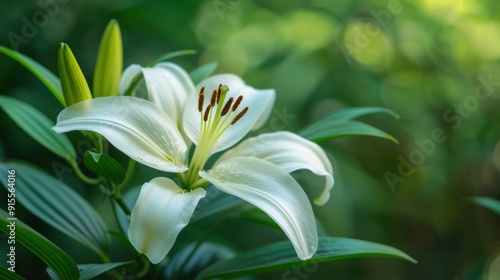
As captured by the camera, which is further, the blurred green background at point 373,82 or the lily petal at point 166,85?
the blurred green background at point 373,82

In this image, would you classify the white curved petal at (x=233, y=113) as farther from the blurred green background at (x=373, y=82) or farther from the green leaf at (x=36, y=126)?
the blurred green background at (x=373, y=82)

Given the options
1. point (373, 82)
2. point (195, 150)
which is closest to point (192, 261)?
point (195, 150)

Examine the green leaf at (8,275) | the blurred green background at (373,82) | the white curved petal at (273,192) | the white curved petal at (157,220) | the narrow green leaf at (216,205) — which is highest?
the white curved petal at (157,220)

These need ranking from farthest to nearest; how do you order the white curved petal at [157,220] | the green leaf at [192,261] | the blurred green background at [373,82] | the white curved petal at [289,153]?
the blurred green background at [373,82]
the green leaf at [192,261]
the white curved petal at [289,153]
the white curved petal at [157,220]

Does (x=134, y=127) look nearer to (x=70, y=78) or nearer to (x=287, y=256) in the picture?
(x=70, y=78)

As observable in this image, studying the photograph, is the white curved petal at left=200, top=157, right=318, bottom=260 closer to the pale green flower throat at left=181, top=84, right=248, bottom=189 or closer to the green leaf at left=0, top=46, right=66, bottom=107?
the pale green flower throat at left=181, top=84, right=248, bottom=189

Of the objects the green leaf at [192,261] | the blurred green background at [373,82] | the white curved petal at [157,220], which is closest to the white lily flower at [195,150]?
the white curved petal at [157,220]

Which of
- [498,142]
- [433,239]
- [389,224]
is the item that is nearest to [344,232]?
[389,224]
